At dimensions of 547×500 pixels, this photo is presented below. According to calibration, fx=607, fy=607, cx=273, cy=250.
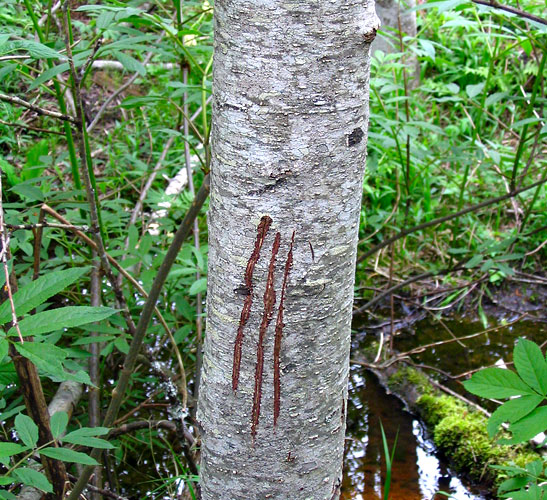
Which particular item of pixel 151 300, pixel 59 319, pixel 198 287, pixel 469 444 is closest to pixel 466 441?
pixel 469 444

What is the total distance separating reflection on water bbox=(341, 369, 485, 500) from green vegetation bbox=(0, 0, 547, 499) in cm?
10

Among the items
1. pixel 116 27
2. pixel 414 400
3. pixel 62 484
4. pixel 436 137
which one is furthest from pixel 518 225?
pixel 62 484

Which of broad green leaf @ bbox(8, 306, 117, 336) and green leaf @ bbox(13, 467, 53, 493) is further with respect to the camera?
green leaf @ bbox(13, 467, 53, 493)

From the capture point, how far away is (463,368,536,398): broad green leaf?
4.58 ft

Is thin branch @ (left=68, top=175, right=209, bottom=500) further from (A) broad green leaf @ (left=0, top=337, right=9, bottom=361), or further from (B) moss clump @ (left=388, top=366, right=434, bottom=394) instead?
(B) moss clump @ (left=388, top=366, right=434, bottom=394)

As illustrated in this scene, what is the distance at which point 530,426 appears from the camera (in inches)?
51.1

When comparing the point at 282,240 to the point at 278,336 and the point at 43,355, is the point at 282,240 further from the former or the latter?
the point at 43,355

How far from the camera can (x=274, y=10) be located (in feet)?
2.76

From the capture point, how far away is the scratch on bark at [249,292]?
0.95 metres

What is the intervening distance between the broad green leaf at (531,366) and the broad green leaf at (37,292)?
999mm

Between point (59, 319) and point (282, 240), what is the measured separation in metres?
0.41

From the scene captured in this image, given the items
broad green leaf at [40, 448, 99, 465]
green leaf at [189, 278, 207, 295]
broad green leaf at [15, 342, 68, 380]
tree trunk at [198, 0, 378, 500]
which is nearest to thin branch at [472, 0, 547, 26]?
tree trunk at [198, 0, 378, 500]

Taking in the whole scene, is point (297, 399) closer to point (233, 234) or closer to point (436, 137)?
point (233, 234)

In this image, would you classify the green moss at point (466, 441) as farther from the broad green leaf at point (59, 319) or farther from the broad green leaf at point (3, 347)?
the broad green leaf at point (3, 347)
